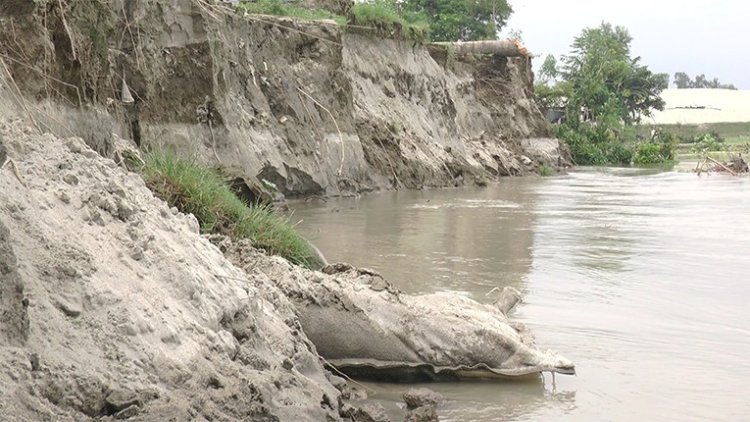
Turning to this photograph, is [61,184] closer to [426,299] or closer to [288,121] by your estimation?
[426,299]

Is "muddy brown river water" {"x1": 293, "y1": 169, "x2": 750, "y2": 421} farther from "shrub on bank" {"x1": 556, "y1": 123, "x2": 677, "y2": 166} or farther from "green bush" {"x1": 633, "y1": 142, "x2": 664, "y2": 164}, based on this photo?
"green bush" {"x1": 633, "y1": 142, "x2": 664, "y2": 164}

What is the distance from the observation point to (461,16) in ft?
164

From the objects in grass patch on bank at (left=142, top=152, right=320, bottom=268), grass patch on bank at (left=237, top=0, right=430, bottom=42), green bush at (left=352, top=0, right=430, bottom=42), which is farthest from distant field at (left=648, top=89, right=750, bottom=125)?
grass patch on bank at (left=142, top=152, right=320, bottom=268)

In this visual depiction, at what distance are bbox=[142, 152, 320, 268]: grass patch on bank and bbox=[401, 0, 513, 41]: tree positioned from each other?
41959 millimetres

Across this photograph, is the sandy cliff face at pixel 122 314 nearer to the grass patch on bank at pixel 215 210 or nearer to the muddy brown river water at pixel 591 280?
the muddy brown river water at pixel 591 280

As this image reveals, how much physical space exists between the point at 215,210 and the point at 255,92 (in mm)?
11133

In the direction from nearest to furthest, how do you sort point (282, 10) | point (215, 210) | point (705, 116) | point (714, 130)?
point (215, 210), point (282, 10), point (714, 130), point (705, 116)

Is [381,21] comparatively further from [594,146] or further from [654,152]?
[654,152]

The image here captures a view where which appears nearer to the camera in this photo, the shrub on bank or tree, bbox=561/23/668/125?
the shrub on bank

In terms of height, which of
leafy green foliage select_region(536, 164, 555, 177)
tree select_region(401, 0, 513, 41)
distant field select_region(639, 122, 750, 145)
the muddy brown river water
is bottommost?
distant field select_region(639, 122, 750, 145)

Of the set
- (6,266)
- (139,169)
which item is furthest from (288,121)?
(6,266)

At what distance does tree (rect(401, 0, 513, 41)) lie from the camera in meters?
49.2

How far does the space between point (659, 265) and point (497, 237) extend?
9.21 ft

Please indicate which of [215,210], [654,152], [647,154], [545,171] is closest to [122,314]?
[215,210]
